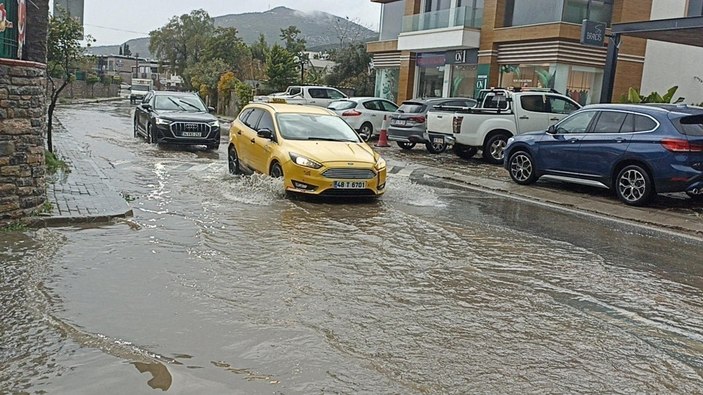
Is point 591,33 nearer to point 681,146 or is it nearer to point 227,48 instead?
point 681,146

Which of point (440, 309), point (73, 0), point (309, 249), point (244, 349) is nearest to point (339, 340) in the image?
point (244, 349)

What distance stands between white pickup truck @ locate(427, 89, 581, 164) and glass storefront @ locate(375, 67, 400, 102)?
1878cm

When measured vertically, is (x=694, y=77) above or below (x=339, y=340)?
above

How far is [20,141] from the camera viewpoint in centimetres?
802

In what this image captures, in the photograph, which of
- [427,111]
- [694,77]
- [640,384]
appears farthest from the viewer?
[694,77]

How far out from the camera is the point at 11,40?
29.2ft

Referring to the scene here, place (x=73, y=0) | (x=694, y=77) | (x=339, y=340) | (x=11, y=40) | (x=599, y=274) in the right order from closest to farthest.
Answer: (x=339, y=340) < (x=599, y=274) < (x=11, y=40) < (x=73, y=0) < (x=694, y=77)

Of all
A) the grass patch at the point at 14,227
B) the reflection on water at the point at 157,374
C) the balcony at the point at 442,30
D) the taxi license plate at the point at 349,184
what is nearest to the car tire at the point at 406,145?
the balcony at the point at 442,30

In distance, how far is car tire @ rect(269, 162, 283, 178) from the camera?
1105 centimetres

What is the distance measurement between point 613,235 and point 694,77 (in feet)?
73.0

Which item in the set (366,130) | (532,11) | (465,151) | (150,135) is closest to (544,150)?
(465,151)

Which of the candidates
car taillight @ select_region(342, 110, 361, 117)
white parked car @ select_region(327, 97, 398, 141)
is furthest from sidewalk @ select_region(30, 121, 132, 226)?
white parked car @ select_region(327, 97, 398, 141)

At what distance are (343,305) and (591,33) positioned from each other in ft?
54.7

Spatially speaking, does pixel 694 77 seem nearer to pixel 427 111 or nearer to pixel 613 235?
pixel 427 111
